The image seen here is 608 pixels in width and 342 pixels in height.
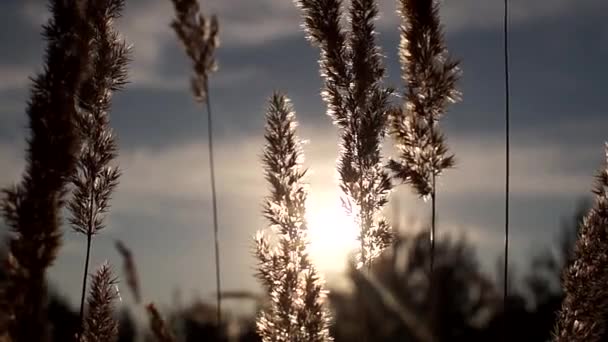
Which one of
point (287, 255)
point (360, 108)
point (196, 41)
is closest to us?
point (196, 41)

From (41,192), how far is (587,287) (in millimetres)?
2428

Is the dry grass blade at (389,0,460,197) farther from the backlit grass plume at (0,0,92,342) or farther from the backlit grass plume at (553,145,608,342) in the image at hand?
the backlit grass plume at (0,0,92,342)

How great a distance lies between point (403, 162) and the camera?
4.46m

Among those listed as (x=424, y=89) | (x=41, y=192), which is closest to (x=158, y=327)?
(x=41, y=192)

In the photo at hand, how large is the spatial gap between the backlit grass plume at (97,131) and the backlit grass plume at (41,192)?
2.91ft

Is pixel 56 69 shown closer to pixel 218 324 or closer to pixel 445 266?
pixel 218 324

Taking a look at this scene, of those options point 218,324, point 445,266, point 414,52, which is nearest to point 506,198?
point 414,52

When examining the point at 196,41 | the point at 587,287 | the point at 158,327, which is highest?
the point at 196,41

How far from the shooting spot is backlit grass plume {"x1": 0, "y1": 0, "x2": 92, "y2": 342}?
3.10m

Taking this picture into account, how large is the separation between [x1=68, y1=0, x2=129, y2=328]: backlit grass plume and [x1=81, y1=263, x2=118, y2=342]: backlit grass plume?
20cm

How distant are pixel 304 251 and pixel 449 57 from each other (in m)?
1.13

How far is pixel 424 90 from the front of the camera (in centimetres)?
436

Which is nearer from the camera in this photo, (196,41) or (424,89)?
(196,41)

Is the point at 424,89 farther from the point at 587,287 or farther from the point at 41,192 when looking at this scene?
the point at 41,192
